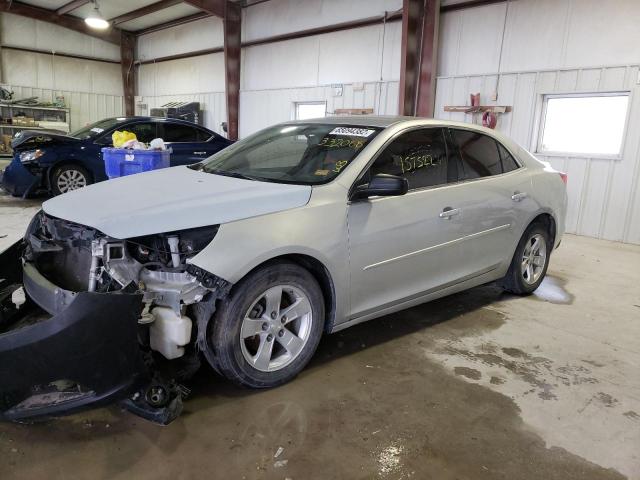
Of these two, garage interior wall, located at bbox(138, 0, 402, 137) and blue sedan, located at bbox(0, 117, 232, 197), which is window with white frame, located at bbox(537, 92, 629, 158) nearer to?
garage interior wall, located at bbox(138, 0, 402, 137)

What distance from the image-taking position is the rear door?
10.4 feet

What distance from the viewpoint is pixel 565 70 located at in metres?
6.80

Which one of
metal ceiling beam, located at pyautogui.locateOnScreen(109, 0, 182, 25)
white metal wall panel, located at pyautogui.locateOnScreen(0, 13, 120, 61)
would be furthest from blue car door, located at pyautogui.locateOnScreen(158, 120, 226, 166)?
white metal wall panel, located at pyautogui.locateOnScreen(0, 13, 120, 61)

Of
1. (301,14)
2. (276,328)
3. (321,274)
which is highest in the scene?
(301,14)

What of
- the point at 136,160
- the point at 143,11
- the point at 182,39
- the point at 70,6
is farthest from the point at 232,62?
the point at 136,160

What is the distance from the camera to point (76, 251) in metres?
2.29

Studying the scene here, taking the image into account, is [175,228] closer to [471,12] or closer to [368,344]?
[368,344]

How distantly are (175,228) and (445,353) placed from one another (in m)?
1.80

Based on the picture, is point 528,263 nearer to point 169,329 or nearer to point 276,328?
point 276,328

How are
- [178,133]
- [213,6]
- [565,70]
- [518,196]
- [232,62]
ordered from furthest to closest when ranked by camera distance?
1. [232,62]
2. [213,6]
3. [178,133]
4. [565,70]
5. [518,196]

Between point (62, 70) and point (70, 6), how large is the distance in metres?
2.32

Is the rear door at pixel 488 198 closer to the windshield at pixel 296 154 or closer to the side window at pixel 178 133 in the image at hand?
the windshield at pixel 296 154

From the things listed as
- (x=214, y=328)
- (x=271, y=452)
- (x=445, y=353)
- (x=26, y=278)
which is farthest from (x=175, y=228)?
(x=445, y=353)

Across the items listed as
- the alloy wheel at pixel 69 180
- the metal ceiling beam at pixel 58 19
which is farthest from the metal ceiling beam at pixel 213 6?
A: the metal ceiling beam at pixel 58 19
